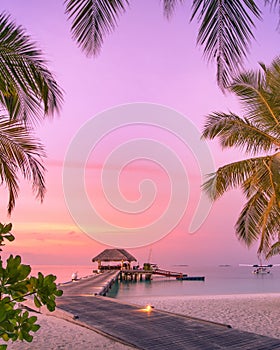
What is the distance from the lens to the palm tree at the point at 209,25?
3.30m

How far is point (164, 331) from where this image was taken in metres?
5.95

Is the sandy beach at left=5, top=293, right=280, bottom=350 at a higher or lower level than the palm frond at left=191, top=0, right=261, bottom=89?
lower

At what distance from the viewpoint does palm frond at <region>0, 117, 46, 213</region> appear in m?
5.94

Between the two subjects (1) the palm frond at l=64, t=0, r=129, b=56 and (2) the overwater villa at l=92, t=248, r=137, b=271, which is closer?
(1) the palm frond at l=64, t=0, r=129, b=56

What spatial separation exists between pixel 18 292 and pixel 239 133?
851 centimetres

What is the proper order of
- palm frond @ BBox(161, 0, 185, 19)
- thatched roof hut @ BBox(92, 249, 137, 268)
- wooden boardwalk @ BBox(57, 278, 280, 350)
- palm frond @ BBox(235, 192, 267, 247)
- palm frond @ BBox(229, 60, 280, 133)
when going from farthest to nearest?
thatched roof hut @ BBox(92, 249, 137, 268) → palm frond @ BBox(235, 192, 267, 247) → palm frond @ BBox(229, 60, 280, 133) → wooden boardwalk @ BBox(57, 278, 280, 350) → palm frond @ BBox(161, 0, 185, 19)

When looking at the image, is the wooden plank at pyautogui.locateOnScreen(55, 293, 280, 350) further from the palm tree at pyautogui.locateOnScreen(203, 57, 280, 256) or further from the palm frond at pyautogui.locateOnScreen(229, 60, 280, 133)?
the palm frond at pyautogui.locateOnScreen(229, 60, 280, 133)

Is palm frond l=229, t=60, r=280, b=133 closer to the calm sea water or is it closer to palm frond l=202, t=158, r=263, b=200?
palm frond l=202, t=158, r=263, b=200

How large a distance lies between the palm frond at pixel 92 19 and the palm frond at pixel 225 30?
30.9 inches

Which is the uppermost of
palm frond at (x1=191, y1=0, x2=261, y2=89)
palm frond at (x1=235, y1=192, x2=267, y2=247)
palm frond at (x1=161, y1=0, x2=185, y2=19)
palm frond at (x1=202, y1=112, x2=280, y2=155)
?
palm frond at (x1=202, y1=112, x2=280, y2=155)

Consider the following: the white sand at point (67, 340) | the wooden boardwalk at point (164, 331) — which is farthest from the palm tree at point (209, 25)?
the white sand at point (67, 340)

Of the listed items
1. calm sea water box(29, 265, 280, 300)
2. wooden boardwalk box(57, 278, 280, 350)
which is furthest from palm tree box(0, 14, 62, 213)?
calm sea water box(29, 265, 280, 300)

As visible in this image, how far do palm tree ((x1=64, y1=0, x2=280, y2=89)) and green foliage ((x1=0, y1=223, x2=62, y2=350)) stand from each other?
2755mm

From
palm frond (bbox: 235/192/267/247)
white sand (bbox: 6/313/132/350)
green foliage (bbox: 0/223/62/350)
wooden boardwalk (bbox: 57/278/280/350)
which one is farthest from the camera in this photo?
palm frond (bbox: 235/192/267/247)
